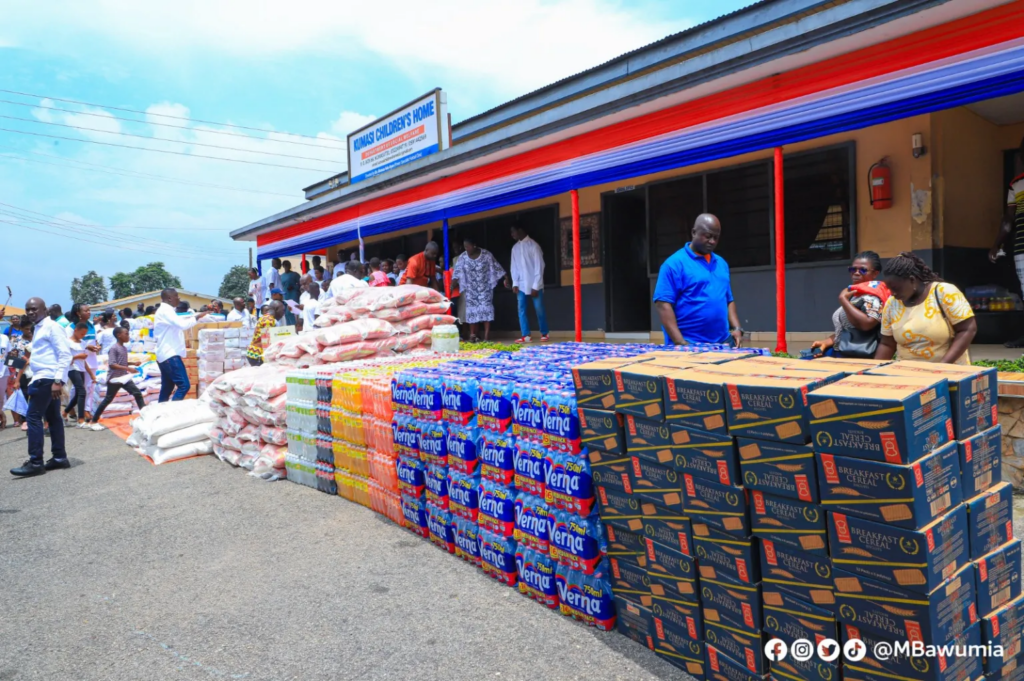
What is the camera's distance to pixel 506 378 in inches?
162

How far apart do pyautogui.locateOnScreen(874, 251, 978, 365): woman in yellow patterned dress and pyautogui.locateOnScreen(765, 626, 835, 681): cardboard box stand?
245 centimetres

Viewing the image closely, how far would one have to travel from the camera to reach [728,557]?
8.66 ft

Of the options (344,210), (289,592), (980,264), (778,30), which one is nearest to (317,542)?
(289,592)

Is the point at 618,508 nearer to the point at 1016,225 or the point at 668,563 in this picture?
the point at 668,563

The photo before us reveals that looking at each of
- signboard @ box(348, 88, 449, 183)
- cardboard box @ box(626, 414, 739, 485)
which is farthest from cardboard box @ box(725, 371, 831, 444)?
signboard @ box(348, 88, 449, 183)

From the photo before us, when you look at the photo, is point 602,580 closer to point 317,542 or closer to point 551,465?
point 551,465

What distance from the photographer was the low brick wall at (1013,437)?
4.70 meters

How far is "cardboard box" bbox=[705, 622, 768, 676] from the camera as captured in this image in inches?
101

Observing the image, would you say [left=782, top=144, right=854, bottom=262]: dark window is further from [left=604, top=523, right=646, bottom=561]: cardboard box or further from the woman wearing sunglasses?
[left=604, top=523, right=646, bottom=561]: cardboard box

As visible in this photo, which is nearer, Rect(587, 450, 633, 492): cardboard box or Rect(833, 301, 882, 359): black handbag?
Rect(587, 450, 633, 492): cardboard box

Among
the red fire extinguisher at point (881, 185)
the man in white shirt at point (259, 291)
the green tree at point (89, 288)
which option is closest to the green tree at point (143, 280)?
the green tree at point (89, 288)

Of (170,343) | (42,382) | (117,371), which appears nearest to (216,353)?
(117,371)

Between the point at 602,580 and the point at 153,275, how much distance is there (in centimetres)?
8438

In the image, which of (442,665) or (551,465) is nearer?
(442,665)
